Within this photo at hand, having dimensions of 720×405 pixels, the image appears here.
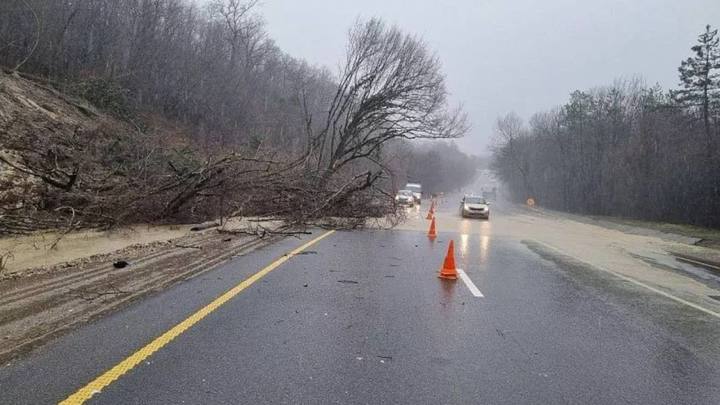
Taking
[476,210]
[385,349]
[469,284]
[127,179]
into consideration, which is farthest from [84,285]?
[476,210]

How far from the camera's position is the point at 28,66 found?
26.2m

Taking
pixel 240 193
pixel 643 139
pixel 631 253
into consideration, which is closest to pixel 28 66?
pixel 240 193

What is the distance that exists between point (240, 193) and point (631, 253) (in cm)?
1194

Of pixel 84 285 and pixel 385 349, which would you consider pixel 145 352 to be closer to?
pixel 385 349

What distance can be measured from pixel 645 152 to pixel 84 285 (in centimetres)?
4255

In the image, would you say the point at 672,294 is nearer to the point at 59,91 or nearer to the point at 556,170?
the point at 59,91

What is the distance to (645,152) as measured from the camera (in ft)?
132

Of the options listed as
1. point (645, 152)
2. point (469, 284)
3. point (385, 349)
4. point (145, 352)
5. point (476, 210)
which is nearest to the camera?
point (145, 352)

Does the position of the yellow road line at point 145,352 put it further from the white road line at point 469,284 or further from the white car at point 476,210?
the white car at point 476,210

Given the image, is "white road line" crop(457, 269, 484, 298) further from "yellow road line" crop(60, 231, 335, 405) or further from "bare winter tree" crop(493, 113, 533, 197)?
"bare winter tree" crop(493, 113, 533, 197)

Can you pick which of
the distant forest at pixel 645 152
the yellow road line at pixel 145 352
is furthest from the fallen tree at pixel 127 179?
the distant forest at pixel 645 152

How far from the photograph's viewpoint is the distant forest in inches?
1314

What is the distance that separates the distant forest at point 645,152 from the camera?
33.4 meters

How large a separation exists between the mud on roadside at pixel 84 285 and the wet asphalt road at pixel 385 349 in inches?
13.6
